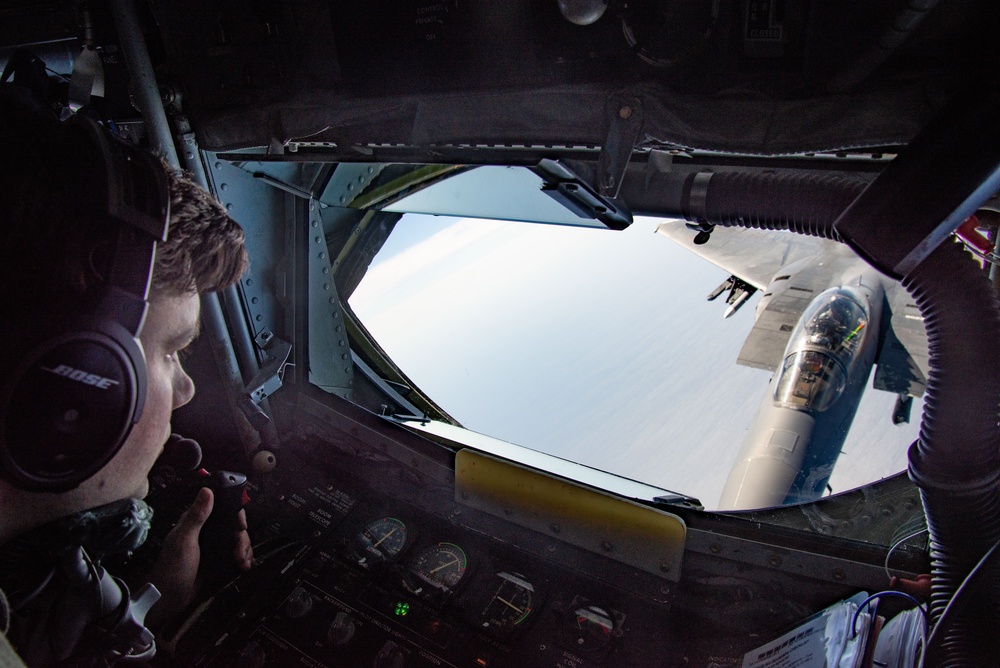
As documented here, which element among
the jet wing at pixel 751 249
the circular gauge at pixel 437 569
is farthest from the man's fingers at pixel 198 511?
the jet wing at pixel 751 249

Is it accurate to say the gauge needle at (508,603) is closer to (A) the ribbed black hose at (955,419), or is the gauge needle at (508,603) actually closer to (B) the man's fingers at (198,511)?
(B) the man's fingers at (198,511)

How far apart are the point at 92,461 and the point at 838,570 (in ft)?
5.50

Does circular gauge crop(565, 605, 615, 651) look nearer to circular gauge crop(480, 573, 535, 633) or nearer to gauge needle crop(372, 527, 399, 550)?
circular gauge crop(480, 573, 535, 633)

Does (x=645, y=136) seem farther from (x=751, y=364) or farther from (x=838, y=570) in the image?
(x=751, y=364)

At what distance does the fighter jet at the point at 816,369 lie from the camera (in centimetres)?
344

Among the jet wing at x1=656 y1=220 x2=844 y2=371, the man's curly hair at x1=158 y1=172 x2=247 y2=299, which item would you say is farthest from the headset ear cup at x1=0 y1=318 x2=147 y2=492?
the jet wing at x1=656 y1=220 x2=844 y2=371

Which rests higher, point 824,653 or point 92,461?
point 92,461

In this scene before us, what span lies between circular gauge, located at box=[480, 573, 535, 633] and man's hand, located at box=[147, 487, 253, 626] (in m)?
0.95

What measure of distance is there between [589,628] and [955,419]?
117 cm

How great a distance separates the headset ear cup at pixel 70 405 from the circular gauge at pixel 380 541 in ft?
4.41

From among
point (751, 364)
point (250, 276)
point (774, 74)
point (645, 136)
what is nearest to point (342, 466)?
point (250, 276)

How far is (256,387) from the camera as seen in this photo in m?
2.38

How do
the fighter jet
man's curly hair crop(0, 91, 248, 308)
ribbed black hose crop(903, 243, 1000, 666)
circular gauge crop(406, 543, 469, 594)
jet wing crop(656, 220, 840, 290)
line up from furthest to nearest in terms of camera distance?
1. jet wing crop(656, 220, 840, 290)
2. the fighter jet
3. circular gauge crop(406, 543, 469, 594)
4. ribbed black hose crop(903, 243, 1000, 666)
5. man's curly hair crop(0, 91, 248, 308)

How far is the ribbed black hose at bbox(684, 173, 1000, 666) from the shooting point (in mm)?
1037
